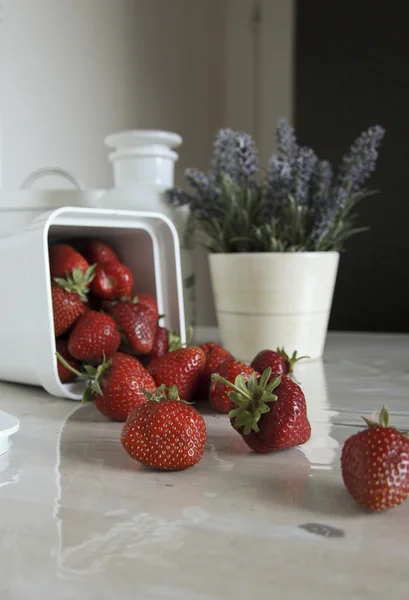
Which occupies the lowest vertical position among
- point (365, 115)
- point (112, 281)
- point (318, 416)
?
point (318, 416)

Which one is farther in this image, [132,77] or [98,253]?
[132,77]

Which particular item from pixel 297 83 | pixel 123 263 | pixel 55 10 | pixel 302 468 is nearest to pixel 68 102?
pixel 55 10

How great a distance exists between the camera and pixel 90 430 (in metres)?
0.62

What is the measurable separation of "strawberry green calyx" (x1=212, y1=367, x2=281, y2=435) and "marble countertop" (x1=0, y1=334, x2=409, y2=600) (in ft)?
0.10

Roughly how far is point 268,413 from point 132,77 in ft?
5.36

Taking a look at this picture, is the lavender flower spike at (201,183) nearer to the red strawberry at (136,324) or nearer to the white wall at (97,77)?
the red strawberry at (136,324)

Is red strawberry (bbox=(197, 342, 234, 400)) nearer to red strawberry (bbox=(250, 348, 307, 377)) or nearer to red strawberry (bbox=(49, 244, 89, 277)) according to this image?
red strawberry (bbox=(250, 348, 307, 377))

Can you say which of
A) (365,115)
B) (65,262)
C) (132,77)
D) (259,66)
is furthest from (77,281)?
(259,66)

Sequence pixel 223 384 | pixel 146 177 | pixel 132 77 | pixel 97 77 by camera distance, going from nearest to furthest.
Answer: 1. pixel 223 384
2. pixel 146 177
3. pixel 97 77
4. pixel 132 77

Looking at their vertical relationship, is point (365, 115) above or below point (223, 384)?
above

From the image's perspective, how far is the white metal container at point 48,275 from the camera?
727 mm

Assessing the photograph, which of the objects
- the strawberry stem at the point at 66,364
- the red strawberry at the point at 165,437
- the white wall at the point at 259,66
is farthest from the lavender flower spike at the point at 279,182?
the white wall at the point at 259,66

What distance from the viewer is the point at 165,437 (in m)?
0.49

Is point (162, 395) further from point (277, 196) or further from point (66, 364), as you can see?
point (277, 196)
